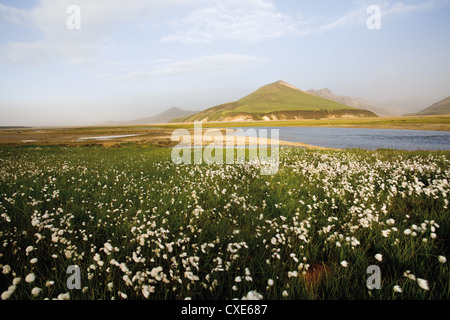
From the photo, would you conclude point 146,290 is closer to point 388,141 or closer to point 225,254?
point 225,254

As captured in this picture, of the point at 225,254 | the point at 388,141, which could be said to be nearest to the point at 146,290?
the point at 225,254

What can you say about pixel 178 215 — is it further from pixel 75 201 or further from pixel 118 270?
pixel 75 201

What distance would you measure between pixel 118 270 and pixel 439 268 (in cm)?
497

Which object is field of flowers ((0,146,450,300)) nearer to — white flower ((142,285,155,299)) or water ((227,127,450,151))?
white flower ((142,285,155,299))

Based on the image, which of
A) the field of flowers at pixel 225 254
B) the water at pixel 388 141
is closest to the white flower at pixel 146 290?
the field of flowers at pixel 225 254

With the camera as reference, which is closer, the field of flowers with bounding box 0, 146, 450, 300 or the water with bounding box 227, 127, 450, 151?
the field of flowers with bounding box 0, 146, 450, 300

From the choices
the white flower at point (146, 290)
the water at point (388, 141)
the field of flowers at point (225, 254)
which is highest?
the water at point (388, 141)

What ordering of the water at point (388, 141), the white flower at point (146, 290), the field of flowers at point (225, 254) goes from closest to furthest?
the white flower at point (146, 290) < the field of flowers at point (225, 254) < the water at point (388, 141)

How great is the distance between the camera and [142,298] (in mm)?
2775

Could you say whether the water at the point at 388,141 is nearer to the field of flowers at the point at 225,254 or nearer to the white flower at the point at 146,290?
the field of flowers at the point at 225,254

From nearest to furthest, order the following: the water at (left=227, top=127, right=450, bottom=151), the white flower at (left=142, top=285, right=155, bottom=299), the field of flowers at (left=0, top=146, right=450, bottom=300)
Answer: the white flower at (left=142, top=285, right=155, bottom=299)
the field of flowers at (left=0, top=146, right=450, bottom=300)
the water at (left=227, top=127, right=450, bottom=151)

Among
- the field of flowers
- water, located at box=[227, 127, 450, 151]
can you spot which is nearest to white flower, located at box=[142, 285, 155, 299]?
the field of flowers

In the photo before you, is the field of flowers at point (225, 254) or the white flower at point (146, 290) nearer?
the white flower at point (146, 290)
